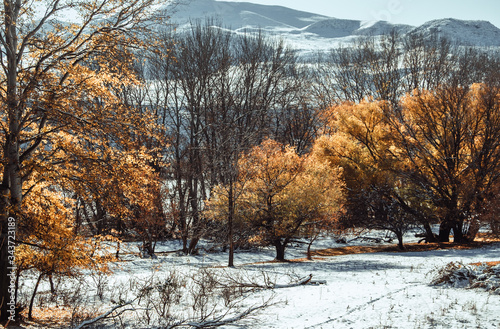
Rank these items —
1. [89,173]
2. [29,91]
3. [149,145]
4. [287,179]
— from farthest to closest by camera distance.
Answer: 1. [149,145]
2. [287,179]
3. [89,173]
4. [29,91]

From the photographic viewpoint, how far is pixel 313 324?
604cm

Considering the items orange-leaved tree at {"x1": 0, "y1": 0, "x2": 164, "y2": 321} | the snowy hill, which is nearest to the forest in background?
orange-leaved tree at {"x1": 0, "y1": 0, "x2": 164, "y2": 321}

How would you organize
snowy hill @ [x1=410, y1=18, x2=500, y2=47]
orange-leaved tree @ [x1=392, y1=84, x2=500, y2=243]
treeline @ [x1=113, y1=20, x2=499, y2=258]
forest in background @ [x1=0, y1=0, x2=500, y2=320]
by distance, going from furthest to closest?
snowy hill @ [x1=410, y1=18, x2=500, y2=47] → orange-leaved tree @ [x1=392, y1=84, x2=500, y2=243] → treeline @ [x1=113, y1=20, x2=499, y2=258] → forest in background @ [x1=0, y1=0, x2=500, y2=320]

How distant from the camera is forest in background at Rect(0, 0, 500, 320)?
823 centimetres

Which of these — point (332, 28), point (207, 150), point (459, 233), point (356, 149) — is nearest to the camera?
point (207, 150)

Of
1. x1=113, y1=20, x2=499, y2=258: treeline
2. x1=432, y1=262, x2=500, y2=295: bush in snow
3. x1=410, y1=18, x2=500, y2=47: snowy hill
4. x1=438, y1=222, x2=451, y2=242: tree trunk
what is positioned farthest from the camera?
x1=410, y1=18, x2=500, y2=47: snowy hill

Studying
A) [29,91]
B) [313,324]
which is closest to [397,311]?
[313,324]

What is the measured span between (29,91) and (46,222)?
8.91 ft

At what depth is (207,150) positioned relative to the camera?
22.3m

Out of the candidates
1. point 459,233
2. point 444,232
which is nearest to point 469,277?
point 459,233

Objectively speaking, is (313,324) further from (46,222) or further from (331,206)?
(331,206)

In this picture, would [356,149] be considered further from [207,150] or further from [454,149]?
[207,150]

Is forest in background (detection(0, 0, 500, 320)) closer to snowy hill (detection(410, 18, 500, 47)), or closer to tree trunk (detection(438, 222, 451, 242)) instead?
tree trunk (detection(438, 222, 451, 242))

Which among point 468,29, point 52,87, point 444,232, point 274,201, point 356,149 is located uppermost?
point 468,29
